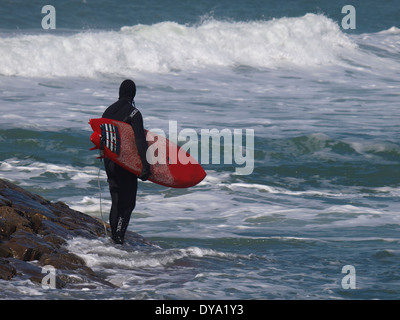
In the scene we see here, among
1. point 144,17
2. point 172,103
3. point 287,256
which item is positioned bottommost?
point 287,256

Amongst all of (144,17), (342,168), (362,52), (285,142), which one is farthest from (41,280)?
(144,17)

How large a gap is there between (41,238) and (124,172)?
992mm

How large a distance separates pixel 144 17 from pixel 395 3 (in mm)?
14708

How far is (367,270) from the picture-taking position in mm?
7012

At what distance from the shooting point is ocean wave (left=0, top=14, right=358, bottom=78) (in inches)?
823

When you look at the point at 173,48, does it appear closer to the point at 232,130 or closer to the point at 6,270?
the point at 232,130

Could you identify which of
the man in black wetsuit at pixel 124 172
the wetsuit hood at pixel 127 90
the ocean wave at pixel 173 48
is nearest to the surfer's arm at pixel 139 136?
the man in black wetsuit at pixel 124 172

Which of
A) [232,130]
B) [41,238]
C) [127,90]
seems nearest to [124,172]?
[127,90]

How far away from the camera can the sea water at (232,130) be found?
6.82 m

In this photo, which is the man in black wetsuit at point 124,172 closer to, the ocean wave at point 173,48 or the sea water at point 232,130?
the sea water at point 232,130

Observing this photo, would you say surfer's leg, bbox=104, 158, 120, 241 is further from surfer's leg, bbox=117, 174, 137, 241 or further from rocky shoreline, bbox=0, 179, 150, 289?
rocky shoreline, bbox=0, 179, 150, 289

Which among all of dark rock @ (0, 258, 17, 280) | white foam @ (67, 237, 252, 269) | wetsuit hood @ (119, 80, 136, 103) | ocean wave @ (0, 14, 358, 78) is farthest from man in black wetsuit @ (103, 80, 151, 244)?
ocean wave @ (0, 14, 358, 78)

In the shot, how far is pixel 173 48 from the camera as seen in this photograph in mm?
24438

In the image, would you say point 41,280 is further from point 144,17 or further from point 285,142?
point 144,17
